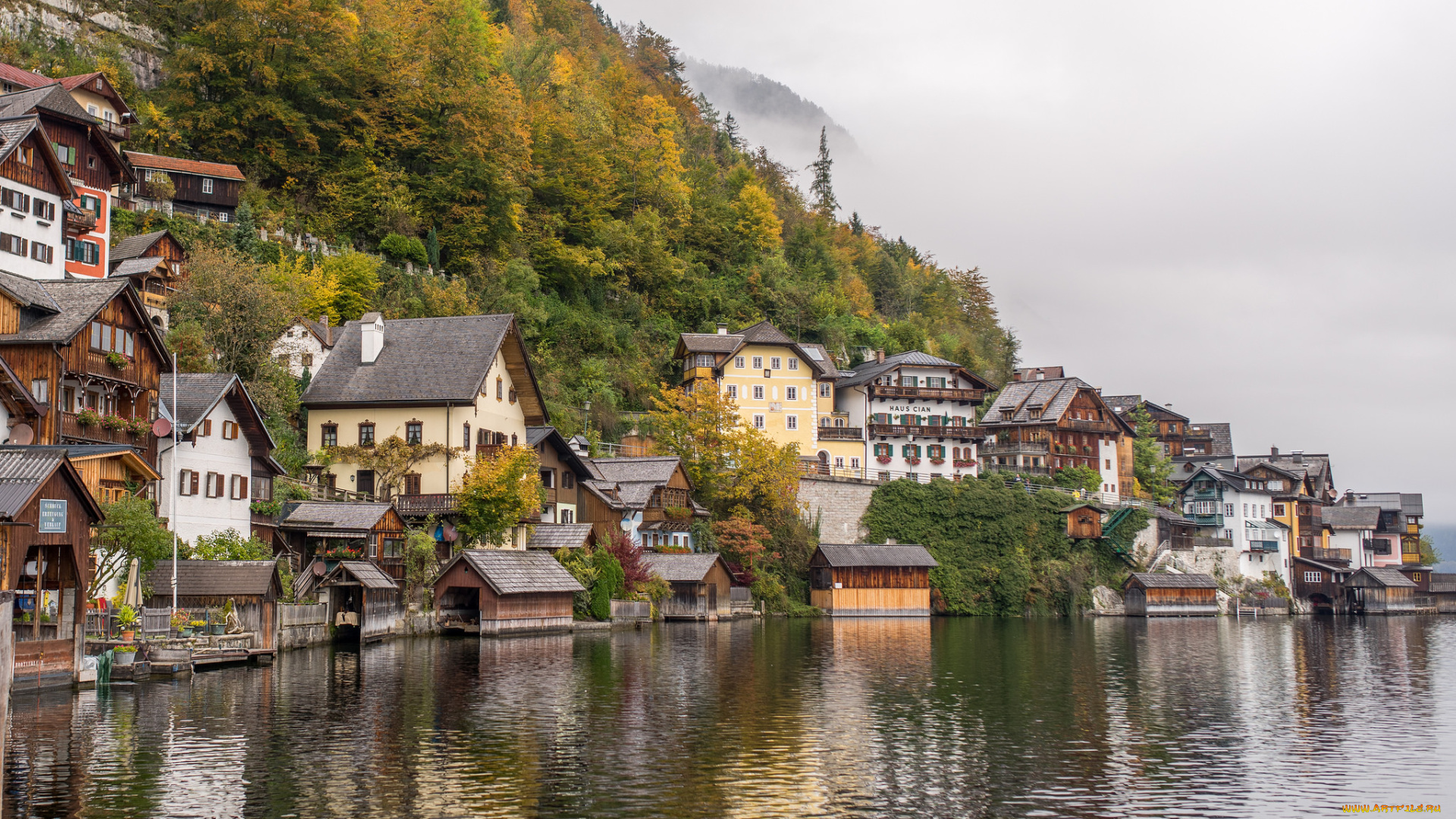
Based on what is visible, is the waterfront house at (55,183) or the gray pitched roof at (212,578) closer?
A: the gray pitched roof at (212,578)

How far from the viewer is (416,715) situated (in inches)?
1209

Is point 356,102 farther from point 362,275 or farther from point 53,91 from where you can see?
point 53,91

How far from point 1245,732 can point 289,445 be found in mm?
46547

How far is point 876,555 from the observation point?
83.2 m

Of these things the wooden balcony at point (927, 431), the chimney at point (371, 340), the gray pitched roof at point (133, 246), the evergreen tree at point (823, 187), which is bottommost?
the wooden balcony at point (927, 431)

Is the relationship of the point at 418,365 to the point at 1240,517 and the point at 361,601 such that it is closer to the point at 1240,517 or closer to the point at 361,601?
the point at 361,601

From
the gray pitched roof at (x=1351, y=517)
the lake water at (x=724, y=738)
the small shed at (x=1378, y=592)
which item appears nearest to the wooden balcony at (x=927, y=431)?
the small shed at (x=1378, y=592)

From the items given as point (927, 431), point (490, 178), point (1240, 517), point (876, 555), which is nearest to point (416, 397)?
point (490, 178)

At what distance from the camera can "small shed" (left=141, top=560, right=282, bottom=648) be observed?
130 feet

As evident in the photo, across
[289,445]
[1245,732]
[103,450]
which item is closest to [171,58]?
[289,445]

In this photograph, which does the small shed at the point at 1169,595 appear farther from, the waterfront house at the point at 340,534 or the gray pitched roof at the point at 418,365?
the waterfront house at the point at 340,534

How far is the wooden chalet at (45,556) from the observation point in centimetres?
3078

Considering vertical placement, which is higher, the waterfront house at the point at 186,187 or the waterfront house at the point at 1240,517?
the waterfront house at the point at 186,187

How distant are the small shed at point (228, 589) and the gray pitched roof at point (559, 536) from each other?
2131cm
